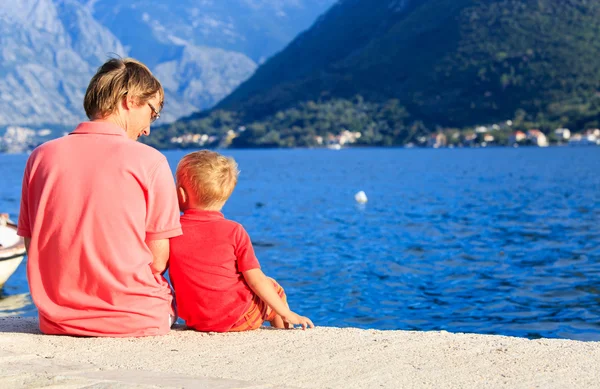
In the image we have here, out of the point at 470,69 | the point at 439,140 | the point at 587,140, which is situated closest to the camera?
the point at 587,140

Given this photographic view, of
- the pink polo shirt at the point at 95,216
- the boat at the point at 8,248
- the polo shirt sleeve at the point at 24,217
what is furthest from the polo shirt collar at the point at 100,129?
the boat at the point at 8,248

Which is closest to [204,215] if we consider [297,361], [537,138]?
[297,361]

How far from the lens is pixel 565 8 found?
131m

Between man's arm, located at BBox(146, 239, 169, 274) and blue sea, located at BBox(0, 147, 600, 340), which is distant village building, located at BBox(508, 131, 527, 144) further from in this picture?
man's arm, located at BBox(146, 239, 169, 274)

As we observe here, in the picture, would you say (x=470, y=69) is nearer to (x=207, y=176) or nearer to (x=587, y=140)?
(x=587, y=140)

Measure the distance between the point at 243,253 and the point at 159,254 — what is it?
515 mm

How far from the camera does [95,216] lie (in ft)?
14.3

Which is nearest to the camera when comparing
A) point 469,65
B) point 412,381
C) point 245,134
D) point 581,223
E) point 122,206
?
point 412,381

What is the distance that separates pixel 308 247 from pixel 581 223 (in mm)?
7144

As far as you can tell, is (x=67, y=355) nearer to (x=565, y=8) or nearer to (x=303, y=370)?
(x=303, y=370)

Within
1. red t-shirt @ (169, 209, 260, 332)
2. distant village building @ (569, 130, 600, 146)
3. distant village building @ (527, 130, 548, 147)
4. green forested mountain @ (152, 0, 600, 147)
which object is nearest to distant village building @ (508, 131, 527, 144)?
distant village building @ (527, 130, 548, 147)

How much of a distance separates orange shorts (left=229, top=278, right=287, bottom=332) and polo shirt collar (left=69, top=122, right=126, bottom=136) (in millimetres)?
1384

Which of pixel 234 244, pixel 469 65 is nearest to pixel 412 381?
pixel 234 244

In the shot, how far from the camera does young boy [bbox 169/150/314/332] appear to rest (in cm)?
479
